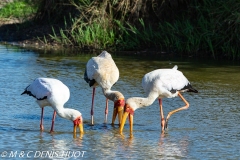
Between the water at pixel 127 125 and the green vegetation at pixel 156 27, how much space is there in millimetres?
1577

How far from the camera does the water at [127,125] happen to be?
6.61m

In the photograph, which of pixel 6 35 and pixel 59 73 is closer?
pixel 59 73

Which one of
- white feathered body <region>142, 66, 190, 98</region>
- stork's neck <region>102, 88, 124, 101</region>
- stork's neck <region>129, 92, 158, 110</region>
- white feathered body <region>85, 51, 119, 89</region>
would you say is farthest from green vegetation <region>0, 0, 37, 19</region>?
stork's neck <region>129, 92, 158, 110</region>

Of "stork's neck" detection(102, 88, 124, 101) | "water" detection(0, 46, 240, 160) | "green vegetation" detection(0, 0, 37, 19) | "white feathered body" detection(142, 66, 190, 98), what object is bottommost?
"water" detection(0, 46, 240, 160)

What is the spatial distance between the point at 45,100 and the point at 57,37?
317 inches

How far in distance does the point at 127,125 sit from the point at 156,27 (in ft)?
24.1

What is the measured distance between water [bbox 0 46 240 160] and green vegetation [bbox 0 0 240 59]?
5.17ft

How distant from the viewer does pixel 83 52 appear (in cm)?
1437

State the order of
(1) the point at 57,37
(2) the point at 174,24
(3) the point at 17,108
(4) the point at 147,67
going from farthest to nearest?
(1) the point at 57,37 < (2) the point at 174,24 < (4) the point at 147,67 < (3) the point at 17,108

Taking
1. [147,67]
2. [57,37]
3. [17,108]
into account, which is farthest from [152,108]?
[57,37]

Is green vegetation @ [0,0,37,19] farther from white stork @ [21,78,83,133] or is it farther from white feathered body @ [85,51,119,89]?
white stork @ [21,78,83,133]

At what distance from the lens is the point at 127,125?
25.8ft

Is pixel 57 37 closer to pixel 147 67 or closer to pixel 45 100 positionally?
pixel 147 67

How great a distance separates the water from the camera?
661cm
